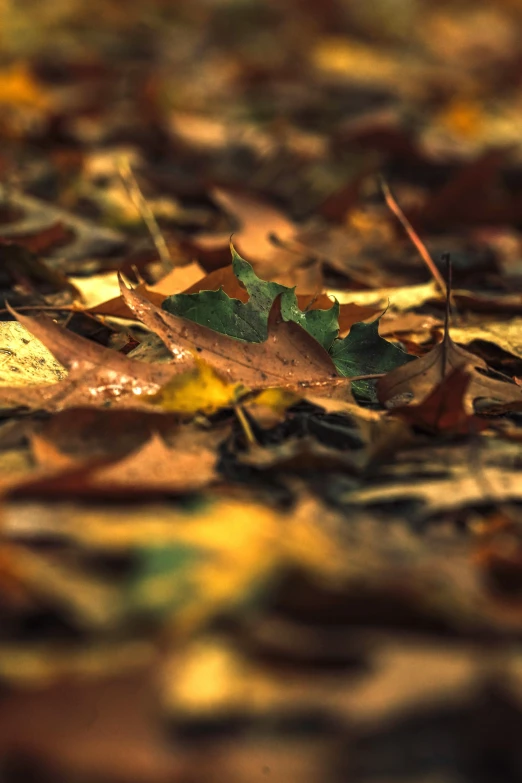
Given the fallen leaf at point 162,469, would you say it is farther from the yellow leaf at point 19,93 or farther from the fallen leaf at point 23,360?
the yellow leaf at point 19,93

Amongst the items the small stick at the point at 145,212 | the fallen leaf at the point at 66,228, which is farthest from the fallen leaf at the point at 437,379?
the fallen leaf at the point at 66,228

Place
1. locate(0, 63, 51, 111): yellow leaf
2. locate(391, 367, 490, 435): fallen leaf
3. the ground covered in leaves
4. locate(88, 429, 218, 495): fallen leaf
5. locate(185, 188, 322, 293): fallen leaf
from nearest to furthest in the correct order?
1. the ground covered in leaves
2. locate(88, 429, 218, 495): fallen leaf
3. locate(391, 367, 490, 435): fallen leaf
4. locate(185, 188, 322, 293): fallen leaf
5. locate(0, 63, 51, 111): yellow leaf

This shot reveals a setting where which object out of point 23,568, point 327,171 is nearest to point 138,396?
point 23,568

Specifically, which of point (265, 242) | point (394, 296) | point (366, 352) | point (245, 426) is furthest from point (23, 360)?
point (265, 242)

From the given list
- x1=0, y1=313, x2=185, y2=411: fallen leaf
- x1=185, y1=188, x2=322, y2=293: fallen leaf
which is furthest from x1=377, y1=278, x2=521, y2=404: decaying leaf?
x1=185, y1=188, x2=322, y2=293: fallen leaf

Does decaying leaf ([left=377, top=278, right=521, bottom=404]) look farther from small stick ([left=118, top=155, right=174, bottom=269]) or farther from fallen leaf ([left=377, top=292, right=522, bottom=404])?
small stick ([left=118, top=155, right=174, bottom=269])

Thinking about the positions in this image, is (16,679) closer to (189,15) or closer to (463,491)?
(463,491)

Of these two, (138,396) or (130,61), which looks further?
(130,61)

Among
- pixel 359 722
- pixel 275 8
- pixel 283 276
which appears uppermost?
pixel 359 722

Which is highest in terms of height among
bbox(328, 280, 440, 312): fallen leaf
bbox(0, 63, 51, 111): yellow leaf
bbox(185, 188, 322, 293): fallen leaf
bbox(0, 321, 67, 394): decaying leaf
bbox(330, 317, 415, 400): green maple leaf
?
bbox(0, 321, 67, 394): decaying leaf
